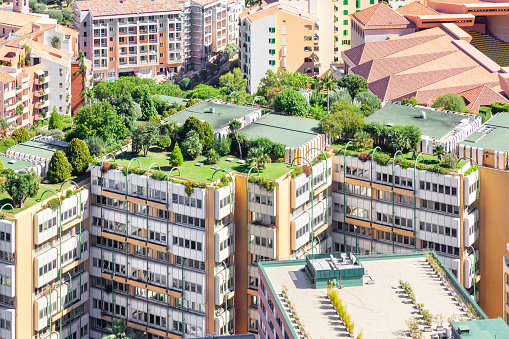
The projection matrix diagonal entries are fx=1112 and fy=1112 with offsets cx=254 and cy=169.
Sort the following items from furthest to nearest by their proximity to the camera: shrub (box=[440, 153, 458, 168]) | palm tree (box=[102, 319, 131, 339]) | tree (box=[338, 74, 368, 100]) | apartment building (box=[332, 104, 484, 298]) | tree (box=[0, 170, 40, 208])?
tree (box=[338, 74, 368, 100])
palm tree (box=[102, 319, 131, 339])
shrub (box=[440, 153, 458, 168])
apartment building (box=[332, 104, 484, 298])
tree (box=[0, 170, 40, 208])

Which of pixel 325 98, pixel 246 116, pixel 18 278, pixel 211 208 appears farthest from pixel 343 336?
pixel 325 98

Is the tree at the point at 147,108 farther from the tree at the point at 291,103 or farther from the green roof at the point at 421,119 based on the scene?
the green roof at the point at 421,119

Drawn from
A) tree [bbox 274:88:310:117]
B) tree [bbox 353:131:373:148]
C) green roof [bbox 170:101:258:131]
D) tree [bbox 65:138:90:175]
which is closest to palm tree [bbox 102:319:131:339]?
tree [bbox 65:138:90:175]

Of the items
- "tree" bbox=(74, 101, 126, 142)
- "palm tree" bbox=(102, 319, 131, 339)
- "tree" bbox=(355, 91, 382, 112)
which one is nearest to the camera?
"palm tree" bbox=(102, 319, 131, 339)

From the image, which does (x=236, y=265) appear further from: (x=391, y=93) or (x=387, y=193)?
(x=391, y=93)

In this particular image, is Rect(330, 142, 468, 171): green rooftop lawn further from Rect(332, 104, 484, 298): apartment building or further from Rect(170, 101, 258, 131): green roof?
Rect(170, 101, 258, 131): green roof

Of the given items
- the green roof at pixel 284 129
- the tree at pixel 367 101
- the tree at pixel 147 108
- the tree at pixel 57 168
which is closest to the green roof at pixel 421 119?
the green roof at pixel 284 129

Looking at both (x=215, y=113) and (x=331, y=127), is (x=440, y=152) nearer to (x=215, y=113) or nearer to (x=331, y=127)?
(x=331, y=127)
